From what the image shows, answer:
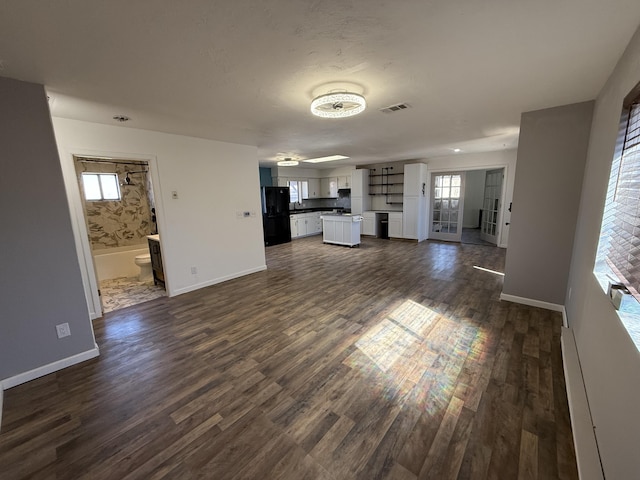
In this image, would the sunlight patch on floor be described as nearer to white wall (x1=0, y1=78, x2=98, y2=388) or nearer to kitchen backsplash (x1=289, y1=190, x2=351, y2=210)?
white wall (x1=0, y1=78, x2=98, y2=388)

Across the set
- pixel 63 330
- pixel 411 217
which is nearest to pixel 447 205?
pixel 411 217

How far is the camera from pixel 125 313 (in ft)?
11.2

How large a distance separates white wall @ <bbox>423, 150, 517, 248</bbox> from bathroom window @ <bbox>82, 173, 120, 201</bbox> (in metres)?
8.12

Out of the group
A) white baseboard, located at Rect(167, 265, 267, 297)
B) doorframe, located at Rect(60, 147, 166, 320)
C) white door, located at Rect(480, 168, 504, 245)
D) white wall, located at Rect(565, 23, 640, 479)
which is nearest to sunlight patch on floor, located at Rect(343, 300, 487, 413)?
white wall, located at Rect(565, 23, 640, 479)

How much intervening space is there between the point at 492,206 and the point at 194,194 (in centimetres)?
734

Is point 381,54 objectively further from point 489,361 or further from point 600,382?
point 489,361

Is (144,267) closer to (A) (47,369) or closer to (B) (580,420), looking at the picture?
(A) (47,369)

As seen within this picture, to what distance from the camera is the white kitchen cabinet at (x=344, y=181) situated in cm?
922

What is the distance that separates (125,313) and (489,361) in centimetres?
428

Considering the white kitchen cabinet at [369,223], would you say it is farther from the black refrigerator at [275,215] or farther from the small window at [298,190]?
the black refrigerator at [275,215]

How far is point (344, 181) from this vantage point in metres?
9.34

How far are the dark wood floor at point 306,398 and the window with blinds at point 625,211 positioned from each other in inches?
40.4

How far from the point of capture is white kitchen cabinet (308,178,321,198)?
9.62 m

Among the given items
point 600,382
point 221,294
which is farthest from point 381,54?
point 221,294
